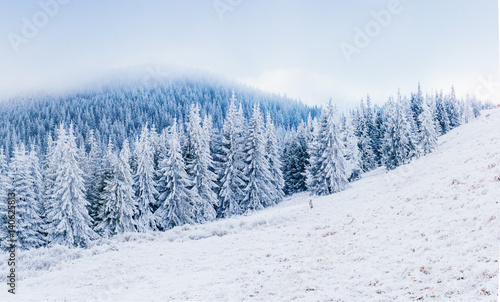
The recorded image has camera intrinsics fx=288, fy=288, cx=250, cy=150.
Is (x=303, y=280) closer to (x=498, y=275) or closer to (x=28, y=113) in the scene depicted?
(x=498, y=275)

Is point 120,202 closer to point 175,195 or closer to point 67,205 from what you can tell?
point 67,205

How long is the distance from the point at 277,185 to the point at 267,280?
36.3 metres

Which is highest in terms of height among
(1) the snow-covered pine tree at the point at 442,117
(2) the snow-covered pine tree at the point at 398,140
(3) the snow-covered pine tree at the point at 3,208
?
(1) the snow-covered pine tree at the point at 442,117

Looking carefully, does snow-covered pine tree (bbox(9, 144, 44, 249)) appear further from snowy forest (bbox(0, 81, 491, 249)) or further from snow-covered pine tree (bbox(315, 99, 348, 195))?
snow-covered pine tree (bbox(315, 99, 348, 195))

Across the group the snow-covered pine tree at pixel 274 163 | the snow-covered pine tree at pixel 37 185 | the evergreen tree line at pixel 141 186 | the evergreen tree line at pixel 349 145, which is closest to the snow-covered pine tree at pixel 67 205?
the evergreen tree line at pixel 141 186

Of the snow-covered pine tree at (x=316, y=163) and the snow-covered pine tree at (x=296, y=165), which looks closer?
the snow-covered pine tree at (x=316, y=163)

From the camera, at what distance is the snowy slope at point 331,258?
9.20 metres

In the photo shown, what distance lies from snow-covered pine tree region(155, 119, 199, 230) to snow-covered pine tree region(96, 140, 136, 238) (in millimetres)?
3648

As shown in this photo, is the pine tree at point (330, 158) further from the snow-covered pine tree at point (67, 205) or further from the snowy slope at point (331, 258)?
the snow-covered pine tree at point (67, 205)

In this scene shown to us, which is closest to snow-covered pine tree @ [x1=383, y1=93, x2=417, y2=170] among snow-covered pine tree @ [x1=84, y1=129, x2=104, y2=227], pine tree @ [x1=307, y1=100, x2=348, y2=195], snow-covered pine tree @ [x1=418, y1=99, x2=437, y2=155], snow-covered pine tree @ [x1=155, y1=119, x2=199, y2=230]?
snow-covered pine tree @ [x1=418, y1=99, x2=437, y2=155]

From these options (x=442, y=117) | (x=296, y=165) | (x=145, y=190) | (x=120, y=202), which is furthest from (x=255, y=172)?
(x=442, y=117)

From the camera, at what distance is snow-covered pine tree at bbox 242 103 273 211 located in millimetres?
40938

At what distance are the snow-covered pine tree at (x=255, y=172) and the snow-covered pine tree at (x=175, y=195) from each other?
7.76m

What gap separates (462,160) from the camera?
2230 cm
